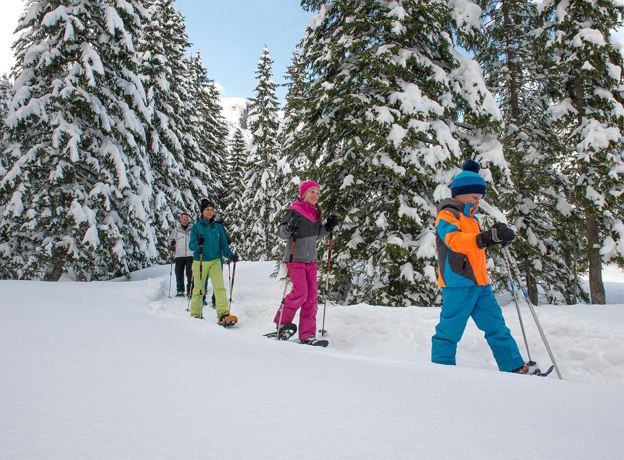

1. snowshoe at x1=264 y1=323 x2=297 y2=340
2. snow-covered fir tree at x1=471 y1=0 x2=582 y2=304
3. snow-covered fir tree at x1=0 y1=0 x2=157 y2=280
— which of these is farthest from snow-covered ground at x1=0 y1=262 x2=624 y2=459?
snow-covered fir tree at x1=471 y1=0 x2=582 y2=304

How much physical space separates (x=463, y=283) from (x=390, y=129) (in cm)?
483

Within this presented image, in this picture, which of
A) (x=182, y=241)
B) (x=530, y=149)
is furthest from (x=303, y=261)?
(x=530, y=149)

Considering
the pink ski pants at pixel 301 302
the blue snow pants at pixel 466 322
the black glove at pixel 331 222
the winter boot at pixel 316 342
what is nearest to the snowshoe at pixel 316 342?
the winter boot at pixel 316 342

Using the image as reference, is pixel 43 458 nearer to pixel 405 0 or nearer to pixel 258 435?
pixel 258 435

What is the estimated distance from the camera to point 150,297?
1000 cm

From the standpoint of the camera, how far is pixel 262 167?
3100 centimetres

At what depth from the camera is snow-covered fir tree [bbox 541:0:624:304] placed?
1237 centimetres

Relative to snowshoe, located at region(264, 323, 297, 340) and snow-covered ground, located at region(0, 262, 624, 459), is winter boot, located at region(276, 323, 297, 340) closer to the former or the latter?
snowshoe, located at region(264, 323, 297, 340)

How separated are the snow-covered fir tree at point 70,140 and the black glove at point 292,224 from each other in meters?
8.87

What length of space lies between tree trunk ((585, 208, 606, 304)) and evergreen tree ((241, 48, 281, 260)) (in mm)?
20660

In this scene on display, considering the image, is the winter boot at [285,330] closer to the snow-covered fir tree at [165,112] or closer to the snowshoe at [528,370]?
the snowshoe at [528,370]

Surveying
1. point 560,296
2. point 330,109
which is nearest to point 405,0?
point 330,109

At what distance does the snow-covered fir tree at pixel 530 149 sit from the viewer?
42.9ft

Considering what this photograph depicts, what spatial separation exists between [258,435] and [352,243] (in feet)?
23.7
